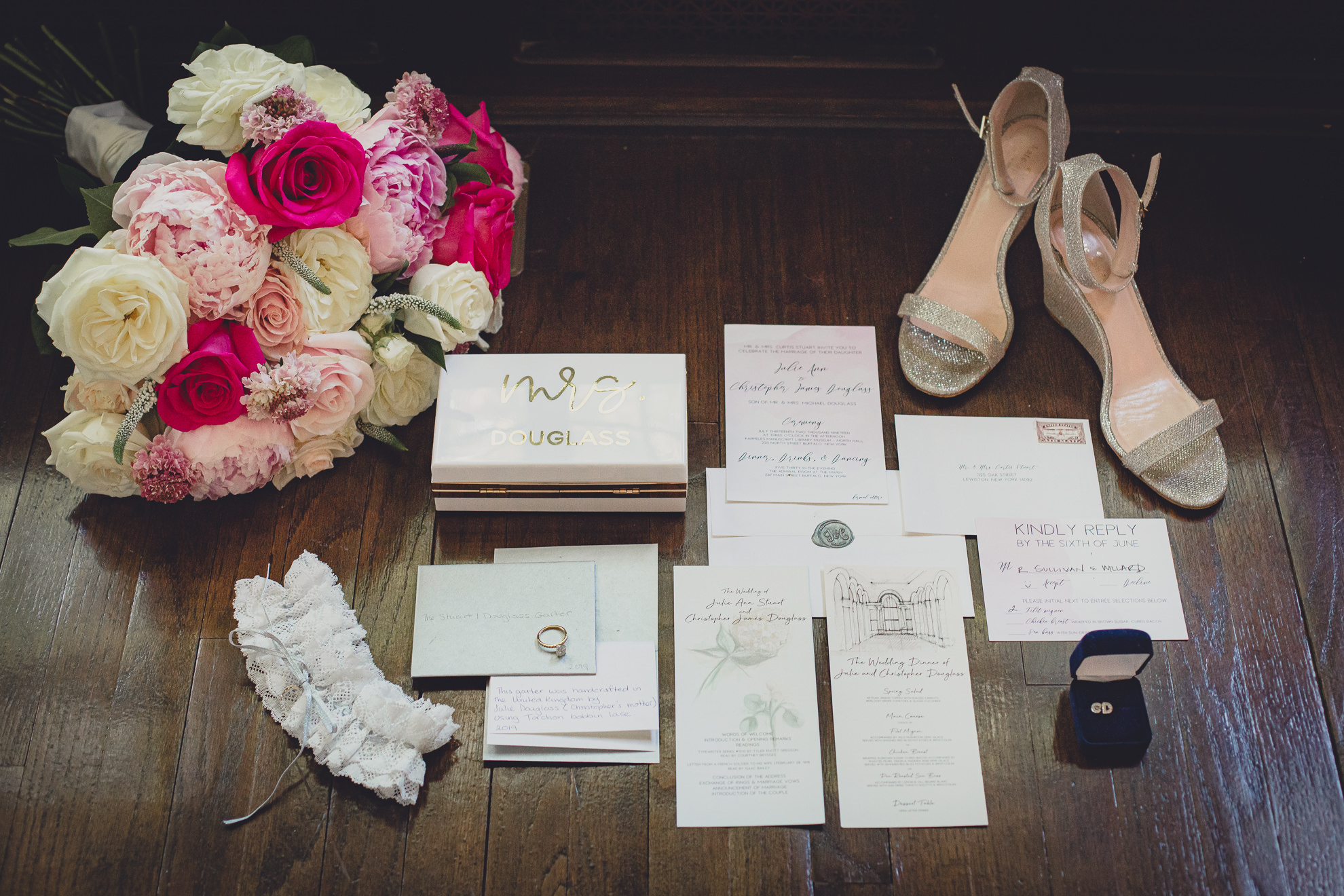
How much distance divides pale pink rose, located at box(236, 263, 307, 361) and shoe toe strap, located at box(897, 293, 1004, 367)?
757 millimetres

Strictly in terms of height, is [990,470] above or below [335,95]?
below

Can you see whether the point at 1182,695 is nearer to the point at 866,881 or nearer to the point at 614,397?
the point at 866,881

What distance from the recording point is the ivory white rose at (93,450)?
3.27 ft

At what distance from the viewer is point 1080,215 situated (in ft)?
3.81

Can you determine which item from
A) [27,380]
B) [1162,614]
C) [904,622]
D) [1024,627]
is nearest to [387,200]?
[27,380]

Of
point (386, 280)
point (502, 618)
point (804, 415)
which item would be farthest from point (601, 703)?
point (386, 280)

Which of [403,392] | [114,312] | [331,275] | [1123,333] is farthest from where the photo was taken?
[1123,333]

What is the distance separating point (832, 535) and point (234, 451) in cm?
71

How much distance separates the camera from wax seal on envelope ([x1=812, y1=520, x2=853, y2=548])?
1.09 m

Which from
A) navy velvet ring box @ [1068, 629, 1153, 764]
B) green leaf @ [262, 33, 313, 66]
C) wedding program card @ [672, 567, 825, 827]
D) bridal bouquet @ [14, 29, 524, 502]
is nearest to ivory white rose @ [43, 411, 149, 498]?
bridal bouquet @ [14, 29, 524, 502]

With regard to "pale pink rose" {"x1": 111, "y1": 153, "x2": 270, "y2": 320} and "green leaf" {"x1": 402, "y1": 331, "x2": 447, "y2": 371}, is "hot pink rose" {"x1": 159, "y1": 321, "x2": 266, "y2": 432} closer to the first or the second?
"pale pink rose" {"x1": 111, "y1": 153, "x2": 270, "y2": 320}

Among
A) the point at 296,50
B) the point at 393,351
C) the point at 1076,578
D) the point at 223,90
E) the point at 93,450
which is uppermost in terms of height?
the point at 296,50

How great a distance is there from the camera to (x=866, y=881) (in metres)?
0.93

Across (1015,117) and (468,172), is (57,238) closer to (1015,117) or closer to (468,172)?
(468,172)
